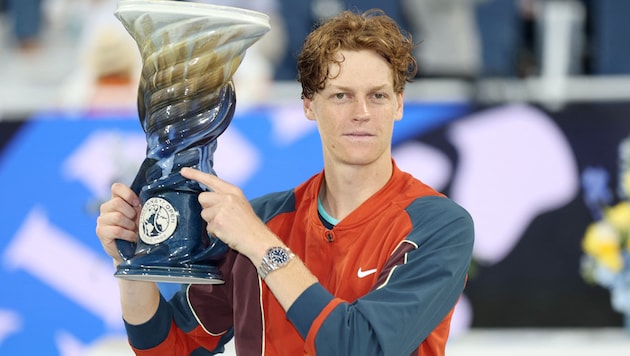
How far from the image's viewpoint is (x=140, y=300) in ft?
6.18

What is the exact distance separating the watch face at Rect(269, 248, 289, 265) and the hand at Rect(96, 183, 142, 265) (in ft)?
1.03

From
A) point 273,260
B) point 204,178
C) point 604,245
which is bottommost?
point 604,245

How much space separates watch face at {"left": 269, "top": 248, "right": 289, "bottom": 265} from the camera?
1.62 metres

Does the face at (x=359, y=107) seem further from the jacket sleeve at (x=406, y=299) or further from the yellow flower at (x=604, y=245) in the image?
the yellow flower at (x=604, y=245)

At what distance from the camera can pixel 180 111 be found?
1729mm

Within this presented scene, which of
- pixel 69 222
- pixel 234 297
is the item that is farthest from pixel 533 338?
pixel 234 297

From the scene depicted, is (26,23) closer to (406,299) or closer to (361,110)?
(361,110)

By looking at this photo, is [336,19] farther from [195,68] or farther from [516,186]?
[516,186]

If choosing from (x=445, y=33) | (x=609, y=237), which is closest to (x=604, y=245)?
(x=609, y=237)

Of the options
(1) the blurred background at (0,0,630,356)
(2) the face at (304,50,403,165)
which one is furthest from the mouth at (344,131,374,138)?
(1) the blurred background at (0,0,630,356)

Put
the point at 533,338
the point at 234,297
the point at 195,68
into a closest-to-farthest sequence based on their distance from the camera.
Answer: the point at 195,68 < the point at 234,297 < the point at 533,338

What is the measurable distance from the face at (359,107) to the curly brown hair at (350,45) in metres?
0.01

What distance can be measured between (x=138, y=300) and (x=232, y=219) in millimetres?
340

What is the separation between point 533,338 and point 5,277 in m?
1.94
